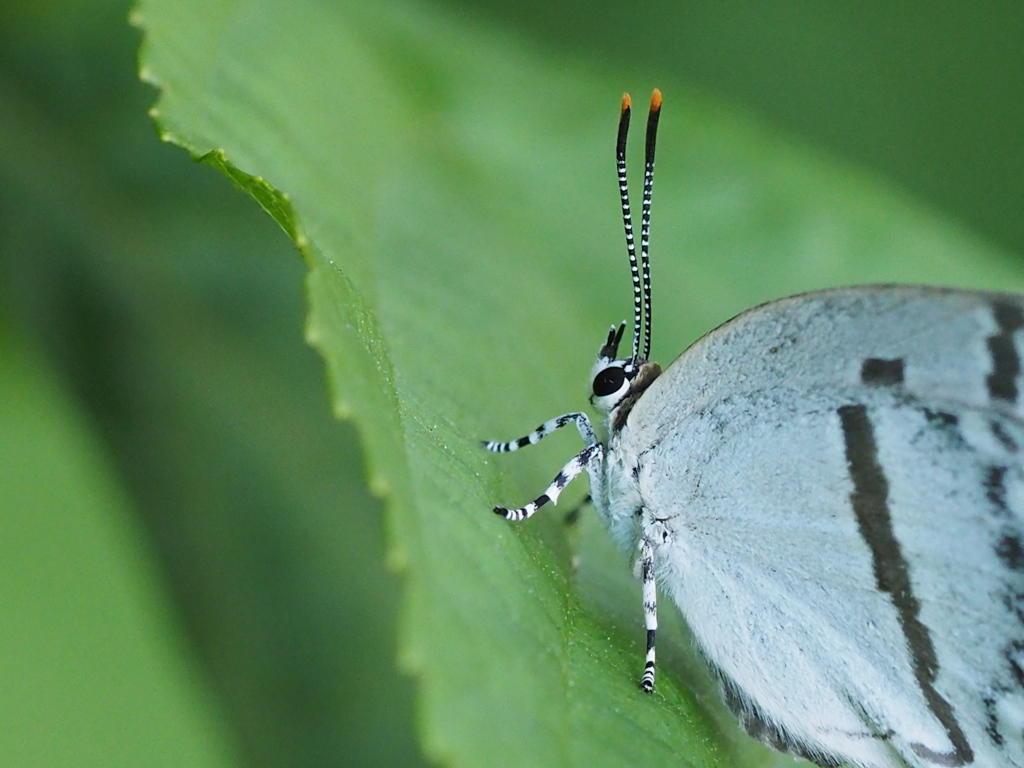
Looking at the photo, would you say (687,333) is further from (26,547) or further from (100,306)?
(26,547)

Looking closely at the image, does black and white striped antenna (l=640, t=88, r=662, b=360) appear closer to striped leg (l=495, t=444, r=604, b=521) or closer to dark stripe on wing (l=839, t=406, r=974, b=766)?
striped leg (l=495, t=444, r=604, b=521)

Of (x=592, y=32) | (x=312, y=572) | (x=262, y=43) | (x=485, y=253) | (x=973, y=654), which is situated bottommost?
(x=973, y=654)

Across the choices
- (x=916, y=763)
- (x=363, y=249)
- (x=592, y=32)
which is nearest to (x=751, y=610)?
(x=916, y=763)

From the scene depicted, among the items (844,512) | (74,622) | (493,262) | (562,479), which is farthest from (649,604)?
(74,622)

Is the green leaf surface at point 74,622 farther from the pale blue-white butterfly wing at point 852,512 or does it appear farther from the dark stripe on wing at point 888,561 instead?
the dark stripe on wing at point 888,561

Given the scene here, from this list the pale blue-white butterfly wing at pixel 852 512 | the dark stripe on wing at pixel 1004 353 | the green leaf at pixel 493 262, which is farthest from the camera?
the pale blue-white butterfly wing at pixel 852 512

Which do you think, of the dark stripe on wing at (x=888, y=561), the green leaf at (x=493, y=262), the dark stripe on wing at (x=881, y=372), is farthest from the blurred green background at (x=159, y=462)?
the dark stripe on wing at (x=881, y=372)

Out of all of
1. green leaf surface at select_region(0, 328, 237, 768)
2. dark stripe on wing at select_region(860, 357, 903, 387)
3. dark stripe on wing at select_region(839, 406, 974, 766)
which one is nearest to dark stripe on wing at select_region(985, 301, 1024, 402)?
dark stripe on wing at select_region(860, 357, 903, 387)
